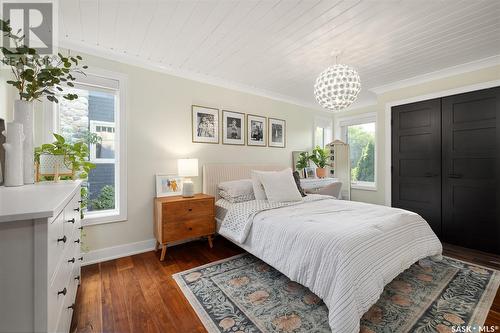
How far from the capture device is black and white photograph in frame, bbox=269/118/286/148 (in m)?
4.14

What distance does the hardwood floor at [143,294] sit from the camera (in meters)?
1.56

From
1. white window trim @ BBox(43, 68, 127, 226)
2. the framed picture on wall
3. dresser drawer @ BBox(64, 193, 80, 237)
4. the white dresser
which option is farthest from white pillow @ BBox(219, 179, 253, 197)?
the white dresser

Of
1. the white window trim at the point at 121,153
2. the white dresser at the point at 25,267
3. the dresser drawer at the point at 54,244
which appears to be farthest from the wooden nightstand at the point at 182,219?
the white dresser at the point at 25,267

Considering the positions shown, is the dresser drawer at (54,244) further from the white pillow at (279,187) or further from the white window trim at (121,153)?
the white pillow at (279,187)

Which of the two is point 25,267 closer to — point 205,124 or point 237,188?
point 237,188

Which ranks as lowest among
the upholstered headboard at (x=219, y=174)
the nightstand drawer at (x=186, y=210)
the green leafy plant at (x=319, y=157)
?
the nightstand drawer at (x=186, y=210)

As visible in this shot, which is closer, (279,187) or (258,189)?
(279,187)

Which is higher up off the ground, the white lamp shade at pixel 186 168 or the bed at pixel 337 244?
the white lamp shade at pixel 186 168

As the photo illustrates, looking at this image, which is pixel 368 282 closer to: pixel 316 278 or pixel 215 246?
pixel 316 278

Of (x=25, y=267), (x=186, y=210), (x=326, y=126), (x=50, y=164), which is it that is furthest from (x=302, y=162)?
(x=25, y=267)

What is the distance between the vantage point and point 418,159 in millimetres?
3451

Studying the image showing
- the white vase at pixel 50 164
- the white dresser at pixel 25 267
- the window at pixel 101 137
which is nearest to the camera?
the white dresser at pixel 25 267

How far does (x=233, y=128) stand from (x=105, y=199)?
2.07 metres

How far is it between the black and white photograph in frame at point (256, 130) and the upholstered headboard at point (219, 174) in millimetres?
460
